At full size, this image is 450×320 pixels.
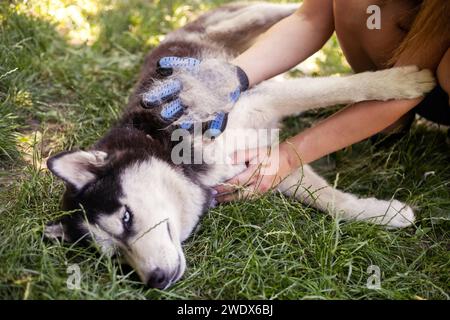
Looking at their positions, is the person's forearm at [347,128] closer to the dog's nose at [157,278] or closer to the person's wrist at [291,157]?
the person's wrist at [291,157]

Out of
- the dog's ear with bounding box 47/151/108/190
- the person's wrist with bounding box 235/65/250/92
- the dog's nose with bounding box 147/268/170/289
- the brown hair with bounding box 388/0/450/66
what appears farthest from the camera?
the person's wrist with bounding box 235/65/250/92

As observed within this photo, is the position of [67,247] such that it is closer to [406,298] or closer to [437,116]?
[406,298]

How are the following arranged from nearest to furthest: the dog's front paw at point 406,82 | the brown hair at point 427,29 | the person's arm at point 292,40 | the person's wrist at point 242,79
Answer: the brown hair at point 427,29 → the dog's front paw at point 406,82 → the person's wrist at point 242,79 → the person's arm at point 292,40

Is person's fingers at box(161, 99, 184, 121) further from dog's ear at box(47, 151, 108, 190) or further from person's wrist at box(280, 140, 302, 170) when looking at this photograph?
person's wrist at box(280, 140, 302, 170)

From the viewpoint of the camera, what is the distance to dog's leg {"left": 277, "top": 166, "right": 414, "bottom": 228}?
108 inches

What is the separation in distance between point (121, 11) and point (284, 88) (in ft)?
8.14

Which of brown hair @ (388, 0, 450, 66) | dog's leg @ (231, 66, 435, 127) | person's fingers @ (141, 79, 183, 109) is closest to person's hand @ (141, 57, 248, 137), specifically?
person's fingers @ (141, 79, 183, 109)

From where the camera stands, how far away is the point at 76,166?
7.89 feet

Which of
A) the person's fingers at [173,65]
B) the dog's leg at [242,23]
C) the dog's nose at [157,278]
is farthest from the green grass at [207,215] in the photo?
the person's fingers at [173,65]

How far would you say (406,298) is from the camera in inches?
87.6

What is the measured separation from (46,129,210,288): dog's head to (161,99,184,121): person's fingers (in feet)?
0.84

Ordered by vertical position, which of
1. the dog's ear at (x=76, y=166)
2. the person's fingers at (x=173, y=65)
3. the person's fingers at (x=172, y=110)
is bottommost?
the dog's ear at (x=76, y=166)

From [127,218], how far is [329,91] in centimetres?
129

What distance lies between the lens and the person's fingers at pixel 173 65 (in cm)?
279
